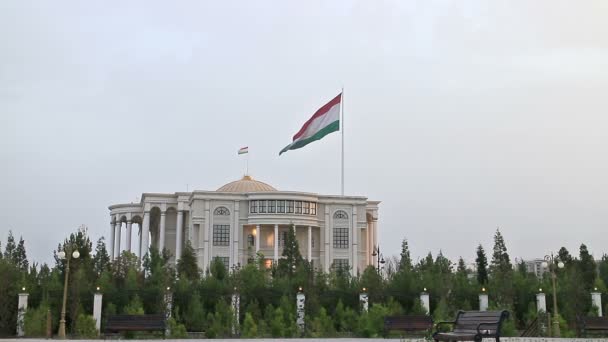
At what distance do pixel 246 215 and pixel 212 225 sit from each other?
272cm

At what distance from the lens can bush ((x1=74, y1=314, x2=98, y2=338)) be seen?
776 inches

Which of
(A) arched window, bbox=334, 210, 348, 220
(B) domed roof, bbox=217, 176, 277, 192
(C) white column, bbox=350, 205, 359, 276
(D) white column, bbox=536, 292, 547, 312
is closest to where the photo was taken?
(D) white column, bbox=536, 292, 547, 312

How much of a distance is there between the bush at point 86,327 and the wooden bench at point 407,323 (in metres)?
7.85

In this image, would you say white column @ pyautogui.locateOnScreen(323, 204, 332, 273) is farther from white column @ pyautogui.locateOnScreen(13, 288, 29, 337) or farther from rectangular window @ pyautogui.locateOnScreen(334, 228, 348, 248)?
white column @ pyautogui.locateOnScreen(13, 288, 29, 337)

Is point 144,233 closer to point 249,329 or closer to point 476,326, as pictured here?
point 249,329

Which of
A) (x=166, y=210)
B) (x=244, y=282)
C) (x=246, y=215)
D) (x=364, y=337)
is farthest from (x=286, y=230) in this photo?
(x=364, y=337)

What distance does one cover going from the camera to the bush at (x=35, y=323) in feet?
64.2

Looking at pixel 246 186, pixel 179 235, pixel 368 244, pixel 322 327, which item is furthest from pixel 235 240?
pixel 322 327

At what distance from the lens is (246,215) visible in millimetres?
56875

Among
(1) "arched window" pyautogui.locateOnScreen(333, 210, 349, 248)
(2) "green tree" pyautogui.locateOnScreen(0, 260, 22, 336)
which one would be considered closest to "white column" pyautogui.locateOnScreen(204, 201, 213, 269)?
(1) "arched window" pyautogui.locateOnScreen(333, 210, 349, 248)

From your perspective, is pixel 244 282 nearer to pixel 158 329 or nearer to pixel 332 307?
pixel 332 307

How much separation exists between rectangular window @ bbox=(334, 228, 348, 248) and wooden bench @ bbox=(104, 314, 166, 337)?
130 ft

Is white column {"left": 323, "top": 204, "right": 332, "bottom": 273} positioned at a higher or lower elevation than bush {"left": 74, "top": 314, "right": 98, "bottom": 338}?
higher

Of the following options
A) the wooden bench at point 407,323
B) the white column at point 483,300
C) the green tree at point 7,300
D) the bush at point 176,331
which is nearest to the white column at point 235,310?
the bush at point 176,331
